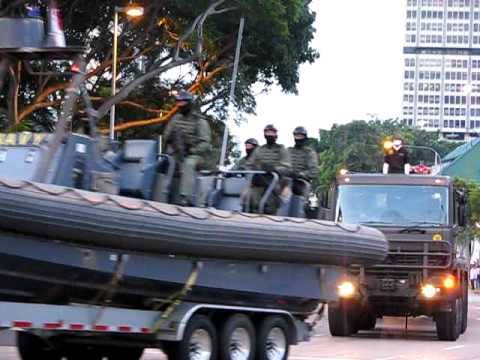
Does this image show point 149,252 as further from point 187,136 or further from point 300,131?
point 300,131

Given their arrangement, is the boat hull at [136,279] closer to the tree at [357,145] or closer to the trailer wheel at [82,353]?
the trailer wheel at [82,353]

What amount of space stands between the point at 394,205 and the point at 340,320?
234cm

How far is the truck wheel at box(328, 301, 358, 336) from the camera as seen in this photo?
824 inches

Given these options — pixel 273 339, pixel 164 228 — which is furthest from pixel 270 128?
pixel 164 228

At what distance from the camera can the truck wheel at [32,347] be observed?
13602mm

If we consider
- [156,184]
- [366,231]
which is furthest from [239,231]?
[366,231]

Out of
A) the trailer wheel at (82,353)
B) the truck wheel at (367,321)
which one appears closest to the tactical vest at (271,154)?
the trailer wheel at (82,353)

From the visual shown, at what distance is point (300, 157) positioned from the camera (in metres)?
16.0

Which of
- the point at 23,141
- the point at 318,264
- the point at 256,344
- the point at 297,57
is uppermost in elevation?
the point at 297,57

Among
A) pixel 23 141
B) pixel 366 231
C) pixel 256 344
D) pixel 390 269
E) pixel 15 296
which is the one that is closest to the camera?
pixel 15 296

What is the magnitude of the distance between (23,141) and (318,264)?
4.21 meters

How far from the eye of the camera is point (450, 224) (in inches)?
810

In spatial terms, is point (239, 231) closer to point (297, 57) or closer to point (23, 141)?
point (23, 141)

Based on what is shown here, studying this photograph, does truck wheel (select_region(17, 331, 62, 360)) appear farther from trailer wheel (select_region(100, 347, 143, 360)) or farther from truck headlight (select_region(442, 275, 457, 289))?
truck headlight (select_region(442, 275, 457, 289))
